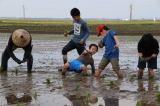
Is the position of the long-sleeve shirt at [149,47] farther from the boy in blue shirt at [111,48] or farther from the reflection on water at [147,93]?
the reflection on water at [147,93]

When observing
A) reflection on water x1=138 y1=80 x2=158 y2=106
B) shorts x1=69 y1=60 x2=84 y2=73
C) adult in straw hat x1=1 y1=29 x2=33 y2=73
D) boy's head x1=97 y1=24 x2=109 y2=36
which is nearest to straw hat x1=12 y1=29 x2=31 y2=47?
adult in straw hat x1=1 y1=29 x2=33 y2=73

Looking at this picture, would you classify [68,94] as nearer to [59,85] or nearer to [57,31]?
[59,85]

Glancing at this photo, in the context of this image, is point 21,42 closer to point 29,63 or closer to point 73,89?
point 29,63

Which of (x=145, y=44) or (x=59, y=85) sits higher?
(x=145, y=44)

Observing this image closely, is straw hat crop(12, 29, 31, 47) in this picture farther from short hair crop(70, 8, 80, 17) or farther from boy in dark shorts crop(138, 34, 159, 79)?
boy in dark shorts crop(138, 34, 159, 79)

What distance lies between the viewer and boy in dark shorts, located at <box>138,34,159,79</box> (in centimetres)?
1097

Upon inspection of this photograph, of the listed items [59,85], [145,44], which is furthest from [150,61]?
[59,85]

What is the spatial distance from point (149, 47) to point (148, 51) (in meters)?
0.11

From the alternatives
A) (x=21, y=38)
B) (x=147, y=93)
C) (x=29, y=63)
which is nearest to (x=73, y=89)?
(x=147, y=93)

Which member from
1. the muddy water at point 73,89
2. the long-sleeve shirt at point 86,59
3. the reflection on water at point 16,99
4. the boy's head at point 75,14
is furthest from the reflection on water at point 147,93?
the boy's head at point 75,14

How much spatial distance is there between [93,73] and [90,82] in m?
1.55

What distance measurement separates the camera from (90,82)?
10445 mm

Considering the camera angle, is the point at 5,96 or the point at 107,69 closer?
the point at 5,96

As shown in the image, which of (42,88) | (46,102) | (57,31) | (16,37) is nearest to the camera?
(46,102)
